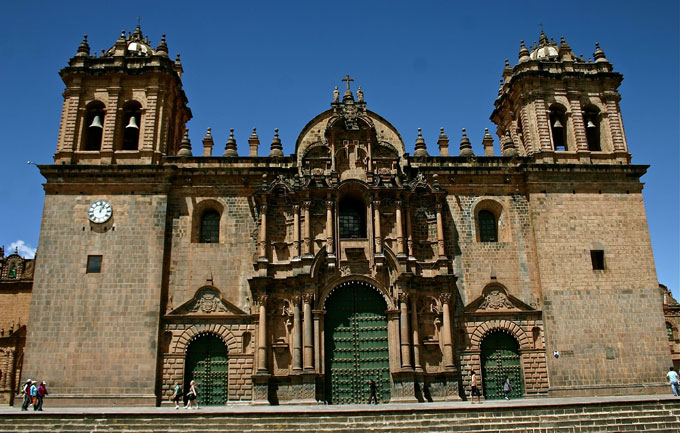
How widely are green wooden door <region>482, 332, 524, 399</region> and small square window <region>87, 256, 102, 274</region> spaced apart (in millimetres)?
16058

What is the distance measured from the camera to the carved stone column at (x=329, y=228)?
24214mm

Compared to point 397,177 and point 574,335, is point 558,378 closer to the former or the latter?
point 574,335

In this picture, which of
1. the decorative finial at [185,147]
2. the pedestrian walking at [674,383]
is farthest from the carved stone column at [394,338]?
the decorative finial at [185,147]

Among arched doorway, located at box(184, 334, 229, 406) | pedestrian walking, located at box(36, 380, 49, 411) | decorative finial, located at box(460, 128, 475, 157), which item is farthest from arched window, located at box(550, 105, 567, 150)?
pedestrian walking, located at box(36, 380, 49, 411)

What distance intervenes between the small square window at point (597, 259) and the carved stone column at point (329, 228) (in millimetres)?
11052

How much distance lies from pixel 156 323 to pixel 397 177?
11.8 metres

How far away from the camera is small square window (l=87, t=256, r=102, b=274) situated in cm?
2384

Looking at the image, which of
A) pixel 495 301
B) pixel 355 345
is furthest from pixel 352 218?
pixel 495 301

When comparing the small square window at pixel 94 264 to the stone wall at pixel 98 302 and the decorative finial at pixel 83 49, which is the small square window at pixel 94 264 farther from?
the decorative finial at pixel 83 49

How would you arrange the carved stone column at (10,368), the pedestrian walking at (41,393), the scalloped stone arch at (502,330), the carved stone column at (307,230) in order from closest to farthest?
the pedestrian walking at (41,393), the scalloped stone arch at (502,330), the carved stone column at (307,230), the carved stone column at (10,368)

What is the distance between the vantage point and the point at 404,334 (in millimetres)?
22953

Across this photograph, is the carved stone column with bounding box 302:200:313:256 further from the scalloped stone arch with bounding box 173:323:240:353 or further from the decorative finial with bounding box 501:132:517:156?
the decorative finial with bounding box 501:132:517:156

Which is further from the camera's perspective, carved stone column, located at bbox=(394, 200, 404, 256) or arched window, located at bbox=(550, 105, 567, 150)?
arched window, located at bbox=(550, 105, 567, 150)

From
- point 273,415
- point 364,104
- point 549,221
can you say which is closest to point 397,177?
point 364,104
